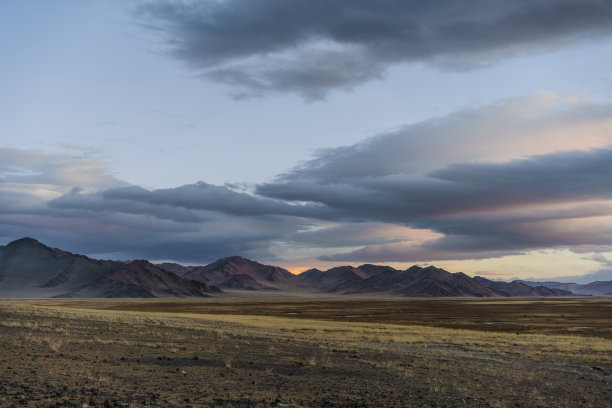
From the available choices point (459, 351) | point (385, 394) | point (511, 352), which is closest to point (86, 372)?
point (385, 394)

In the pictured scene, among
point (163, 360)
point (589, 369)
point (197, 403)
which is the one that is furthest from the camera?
point (589, 369)

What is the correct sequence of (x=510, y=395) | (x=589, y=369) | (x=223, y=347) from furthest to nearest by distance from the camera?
(x=223, y=347) < (x=589, y=369) < (x=510, y=395)

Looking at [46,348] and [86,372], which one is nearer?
[86,372]

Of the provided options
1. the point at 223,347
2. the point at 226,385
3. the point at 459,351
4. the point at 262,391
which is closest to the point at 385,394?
the point at 262,391

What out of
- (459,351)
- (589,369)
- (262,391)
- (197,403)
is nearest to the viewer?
(197,403)

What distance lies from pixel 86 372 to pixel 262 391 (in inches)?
236

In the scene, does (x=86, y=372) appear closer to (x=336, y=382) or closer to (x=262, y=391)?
(x=262, y=391)

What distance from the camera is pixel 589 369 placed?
80.1 feet

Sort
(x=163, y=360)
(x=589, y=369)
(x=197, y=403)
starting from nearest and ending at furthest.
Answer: (x=197, y=403)
(x=163, y=360)
(x=589, y=369)

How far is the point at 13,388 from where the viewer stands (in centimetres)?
1395

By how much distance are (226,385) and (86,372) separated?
15.4ft

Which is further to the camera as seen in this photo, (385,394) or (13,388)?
(385,394)

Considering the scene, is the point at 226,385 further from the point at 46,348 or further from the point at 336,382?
the point at 46,348

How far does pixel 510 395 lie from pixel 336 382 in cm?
566
